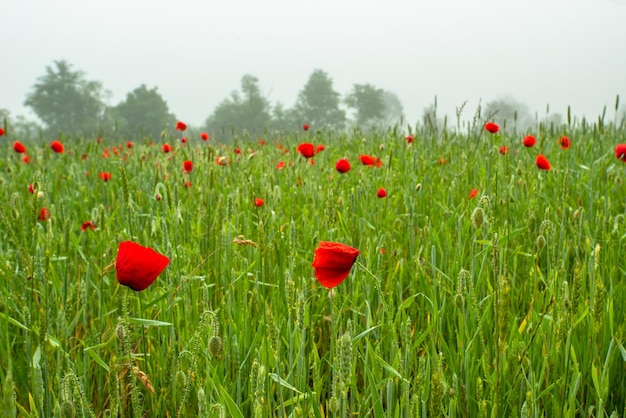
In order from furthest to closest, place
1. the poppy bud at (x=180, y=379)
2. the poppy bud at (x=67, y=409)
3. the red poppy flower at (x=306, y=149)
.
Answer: the red poppy flower at (x=306, y=149)
the poppy bud at (x=180, y=379)
the poppy bud at (x=67, y=409)

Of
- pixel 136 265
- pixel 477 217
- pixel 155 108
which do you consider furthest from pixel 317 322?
pixel 155 108

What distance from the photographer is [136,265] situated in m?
1.08

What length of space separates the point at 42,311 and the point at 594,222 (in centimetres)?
→ 242

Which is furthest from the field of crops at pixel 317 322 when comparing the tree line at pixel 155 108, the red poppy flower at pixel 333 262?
the tree line at pixel 155 108

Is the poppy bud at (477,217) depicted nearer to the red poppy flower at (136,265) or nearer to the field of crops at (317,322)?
the field of crops at (317,322)

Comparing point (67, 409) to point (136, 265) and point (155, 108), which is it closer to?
point (136, 265)

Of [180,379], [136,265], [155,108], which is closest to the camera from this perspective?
[136,265]

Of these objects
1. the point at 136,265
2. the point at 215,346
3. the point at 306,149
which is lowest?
the point at 215,346

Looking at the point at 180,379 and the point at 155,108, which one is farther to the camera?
the point at 155,108

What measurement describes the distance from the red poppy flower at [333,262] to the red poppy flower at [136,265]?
12.5 inches

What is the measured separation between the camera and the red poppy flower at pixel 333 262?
1.10 meters

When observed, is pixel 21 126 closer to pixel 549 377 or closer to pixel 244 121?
A: pixel 244 121

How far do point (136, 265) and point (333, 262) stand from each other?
1.30ft

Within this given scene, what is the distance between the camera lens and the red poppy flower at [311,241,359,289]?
3.62 ft
